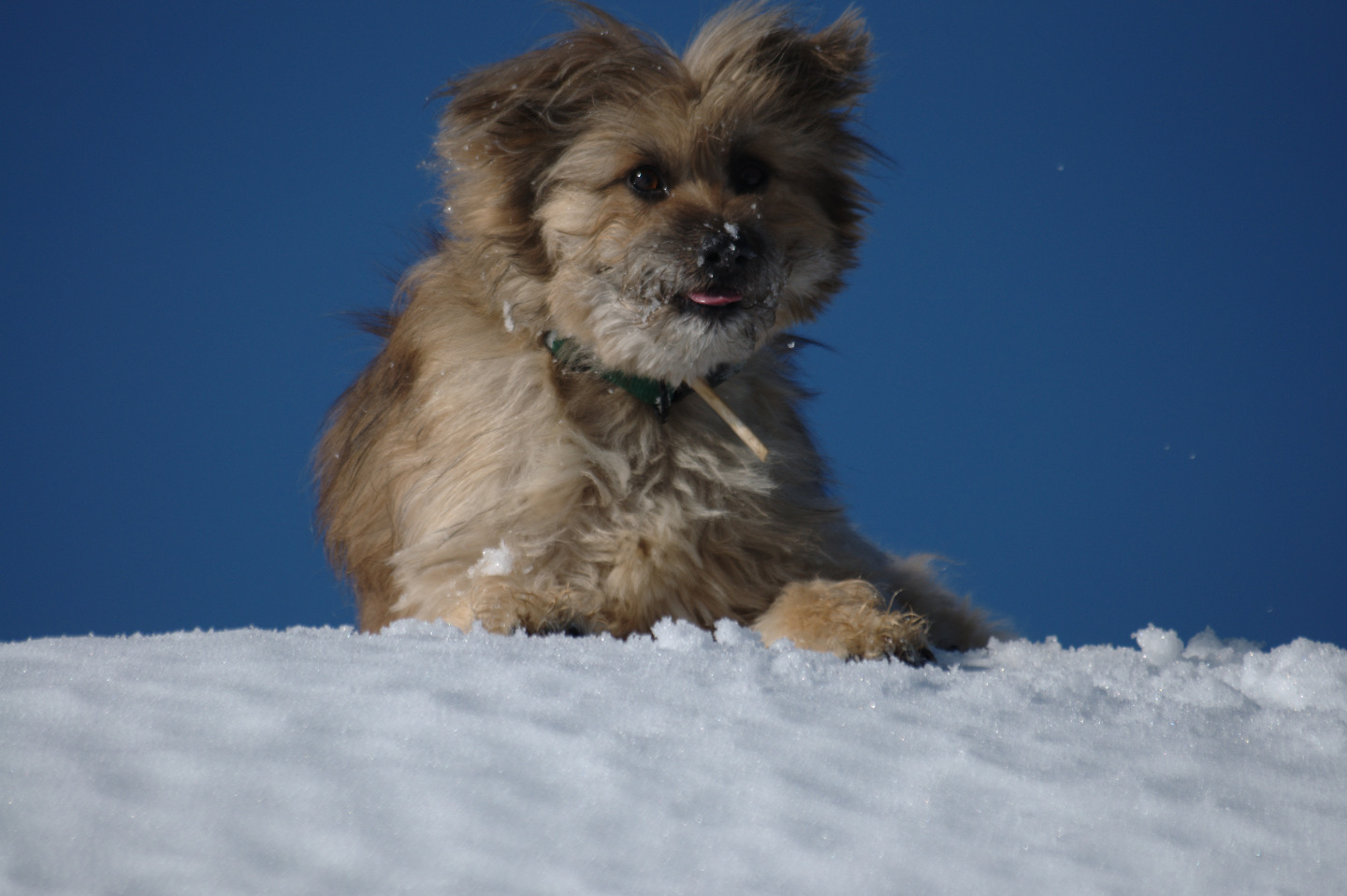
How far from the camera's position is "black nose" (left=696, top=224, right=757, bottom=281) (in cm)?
331

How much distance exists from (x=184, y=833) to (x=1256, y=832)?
1.88 meters

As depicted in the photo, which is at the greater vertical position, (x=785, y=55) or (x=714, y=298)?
(x=785, y=55)

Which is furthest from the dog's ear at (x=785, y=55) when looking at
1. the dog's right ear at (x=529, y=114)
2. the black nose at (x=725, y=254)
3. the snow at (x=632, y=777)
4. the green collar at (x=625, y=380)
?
the snow at (x=632, y=777)

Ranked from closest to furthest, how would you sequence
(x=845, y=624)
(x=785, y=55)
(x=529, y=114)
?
(x=845, y=624), (x=529, y=114), (x=785, y=55)

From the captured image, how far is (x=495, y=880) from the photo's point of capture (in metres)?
1.83

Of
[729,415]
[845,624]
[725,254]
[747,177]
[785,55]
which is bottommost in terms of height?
[845,624]

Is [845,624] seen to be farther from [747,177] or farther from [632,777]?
[747,177]

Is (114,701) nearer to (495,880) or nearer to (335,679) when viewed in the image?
(335,679)

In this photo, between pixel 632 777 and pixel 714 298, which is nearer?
pixel 632 777

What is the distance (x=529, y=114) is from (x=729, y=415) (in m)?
1.14

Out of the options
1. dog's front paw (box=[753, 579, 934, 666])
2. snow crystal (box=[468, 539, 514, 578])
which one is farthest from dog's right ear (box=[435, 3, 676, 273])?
dog's front paw (box=[753, 579, 934, 666])

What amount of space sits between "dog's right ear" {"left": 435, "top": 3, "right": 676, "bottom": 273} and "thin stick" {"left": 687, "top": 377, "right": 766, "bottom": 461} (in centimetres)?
60

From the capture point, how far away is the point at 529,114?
3617 mm

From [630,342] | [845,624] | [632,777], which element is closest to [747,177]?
[630,342]
